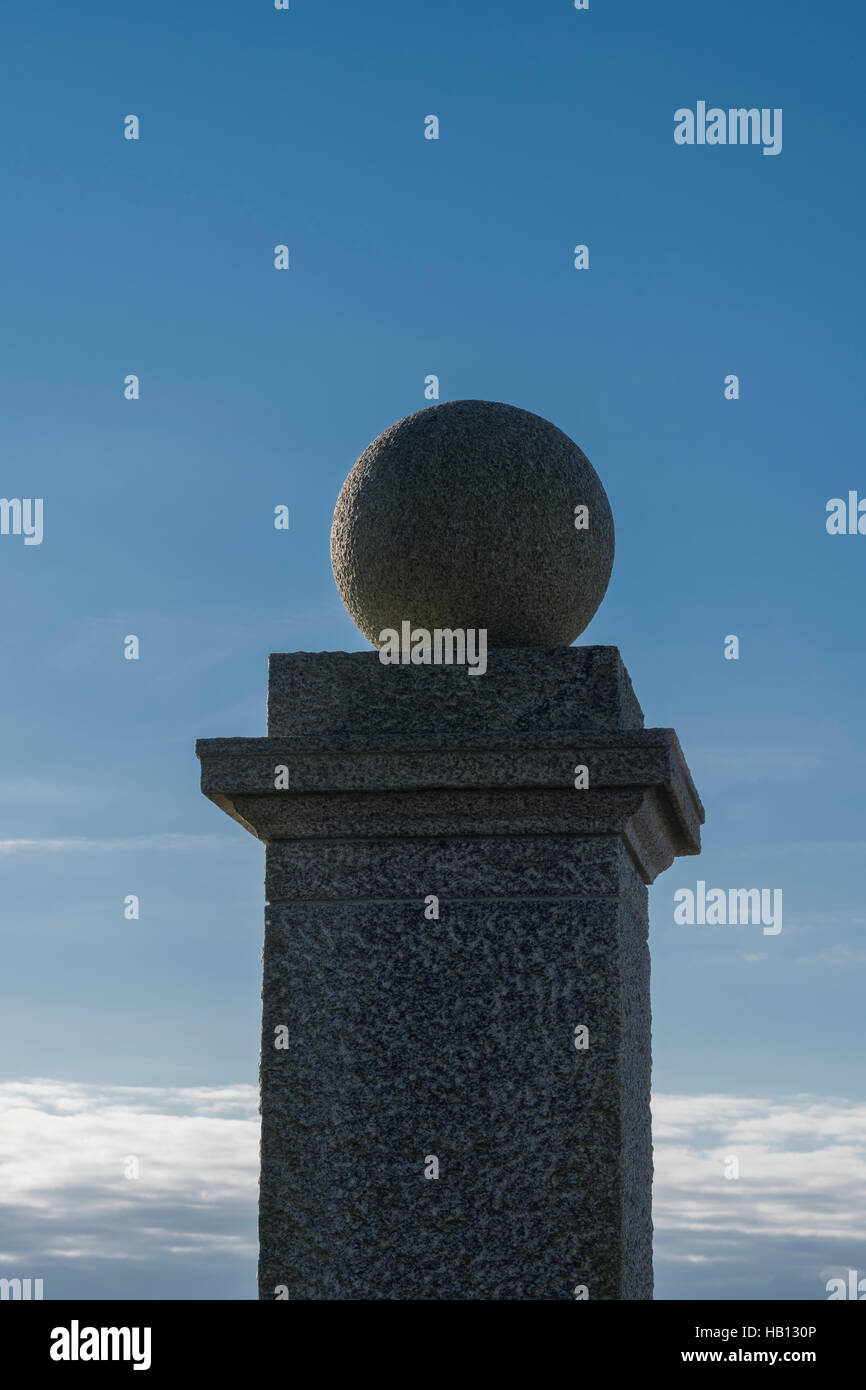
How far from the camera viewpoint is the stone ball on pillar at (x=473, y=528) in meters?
6.78

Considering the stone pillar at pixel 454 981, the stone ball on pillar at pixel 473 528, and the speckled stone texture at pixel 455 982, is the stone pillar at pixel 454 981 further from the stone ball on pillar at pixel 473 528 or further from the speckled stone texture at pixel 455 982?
the stone ball on pillar at pixel 473 528

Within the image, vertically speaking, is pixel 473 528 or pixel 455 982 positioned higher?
pixel 473 528

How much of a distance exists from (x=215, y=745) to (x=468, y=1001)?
1.54 metres

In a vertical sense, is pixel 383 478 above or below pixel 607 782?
above

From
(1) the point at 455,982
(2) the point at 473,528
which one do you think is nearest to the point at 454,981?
(1) the point at 455,982

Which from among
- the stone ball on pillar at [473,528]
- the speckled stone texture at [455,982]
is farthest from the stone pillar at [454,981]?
the stone ball on pillar at [473,528]

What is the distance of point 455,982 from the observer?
6.29 metres

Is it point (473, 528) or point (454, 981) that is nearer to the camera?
point (454, 981)

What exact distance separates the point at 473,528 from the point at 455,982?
6.60ft

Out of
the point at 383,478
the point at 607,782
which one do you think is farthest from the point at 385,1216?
the point at 383,478

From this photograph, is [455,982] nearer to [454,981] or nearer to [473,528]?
[454,981]
